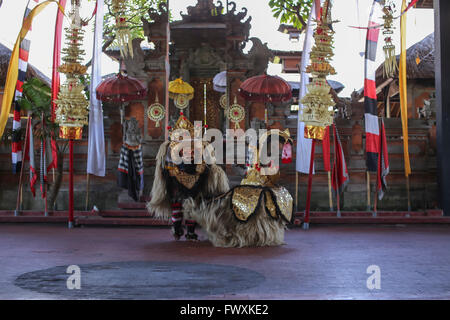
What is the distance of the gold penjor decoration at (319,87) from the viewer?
8.80 meters

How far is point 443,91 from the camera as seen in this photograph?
1124 cm

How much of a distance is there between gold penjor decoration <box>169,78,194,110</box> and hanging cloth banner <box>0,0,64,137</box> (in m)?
Answer: 4.79

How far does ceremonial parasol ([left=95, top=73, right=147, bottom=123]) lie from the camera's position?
1198 cm

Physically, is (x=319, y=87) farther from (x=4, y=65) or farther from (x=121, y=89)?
(x=4, y=65)

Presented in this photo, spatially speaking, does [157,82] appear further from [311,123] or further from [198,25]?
[311,123]

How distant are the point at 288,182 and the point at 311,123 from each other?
397cm

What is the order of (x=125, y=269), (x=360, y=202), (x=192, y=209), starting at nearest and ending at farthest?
(x=125, y=269), (x=192, y=209), (x=360, y=202)

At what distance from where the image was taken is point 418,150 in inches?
505

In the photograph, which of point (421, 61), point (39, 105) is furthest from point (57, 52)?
point (421, 61)

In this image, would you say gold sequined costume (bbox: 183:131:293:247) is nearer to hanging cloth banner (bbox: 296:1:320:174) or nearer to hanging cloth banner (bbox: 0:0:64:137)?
hanging cloth banner (bbox: 296:1:320:174)

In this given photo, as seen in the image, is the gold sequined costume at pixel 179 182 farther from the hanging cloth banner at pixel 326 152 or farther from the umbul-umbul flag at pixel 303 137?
the hanging cloth banner at pixel 326 152

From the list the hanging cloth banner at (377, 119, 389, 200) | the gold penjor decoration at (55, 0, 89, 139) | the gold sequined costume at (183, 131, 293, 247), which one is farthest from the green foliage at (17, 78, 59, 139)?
the hanging cloth banner at (377, 119, 389, 200)

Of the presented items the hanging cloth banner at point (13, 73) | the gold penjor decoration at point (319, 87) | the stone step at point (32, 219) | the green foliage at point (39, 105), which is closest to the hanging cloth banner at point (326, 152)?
the gold penjor decoration at point (319, 87)

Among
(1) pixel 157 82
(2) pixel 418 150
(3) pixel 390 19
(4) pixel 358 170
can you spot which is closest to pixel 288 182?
(4) pixel 358 170
